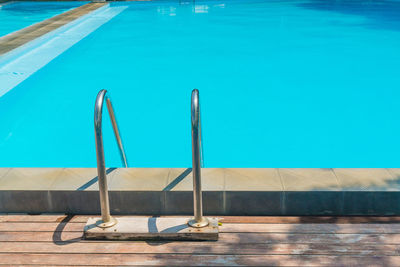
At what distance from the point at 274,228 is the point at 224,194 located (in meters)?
0.40

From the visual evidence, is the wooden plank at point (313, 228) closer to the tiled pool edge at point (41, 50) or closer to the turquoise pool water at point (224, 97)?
the turquoise pool water at point (224, 97)

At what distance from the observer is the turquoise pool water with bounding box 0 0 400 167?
5703 millimetres

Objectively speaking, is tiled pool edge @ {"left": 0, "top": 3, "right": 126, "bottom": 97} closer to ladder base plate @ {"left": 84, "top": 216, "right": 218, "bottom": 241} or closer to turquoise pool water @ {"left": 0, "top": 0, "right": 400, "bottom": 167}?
turquoise pool water @ {"left": 0, "top": 0, "right": 400, "bottom": 167}

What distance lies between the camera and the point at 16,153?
5.71m

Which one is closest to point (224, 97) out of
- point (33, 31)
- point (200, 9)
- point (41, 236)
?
point (41, 236)

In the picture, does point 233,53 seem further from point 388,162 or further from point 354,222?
point 354,222

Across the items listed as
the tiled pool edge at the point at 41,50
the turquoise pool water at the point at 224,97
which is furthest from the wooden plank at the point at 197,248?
the tiled pool edge at the point at 41,50

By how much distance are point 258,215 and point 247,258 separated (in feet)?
1.80

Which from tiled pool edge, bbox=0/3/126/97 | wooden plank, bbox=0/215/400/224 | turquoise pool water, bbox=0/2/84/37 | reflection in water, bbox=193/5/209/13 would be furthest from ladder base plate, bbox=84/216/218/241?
reflection in water, bbox=193/5/209/13

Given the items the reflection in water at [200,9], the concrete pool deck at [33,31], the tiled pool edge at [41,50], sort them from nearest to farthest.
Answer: the tiled pool edge at [41,50], the concrete pool deck at [33,31], the reflection in water at [200,9]

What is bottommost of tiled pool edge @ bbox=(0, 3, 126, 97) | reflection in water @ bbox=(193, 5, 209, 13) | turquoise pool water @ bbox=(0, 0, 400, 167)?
turquoise pool water @ bbox=(0, 0, 400, 167)

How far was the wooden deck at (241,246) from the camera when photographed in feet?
8.64

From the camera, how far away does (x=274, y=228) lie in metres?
2.95

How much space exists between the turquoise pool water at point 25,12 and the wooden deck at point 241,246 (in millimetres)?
11371
